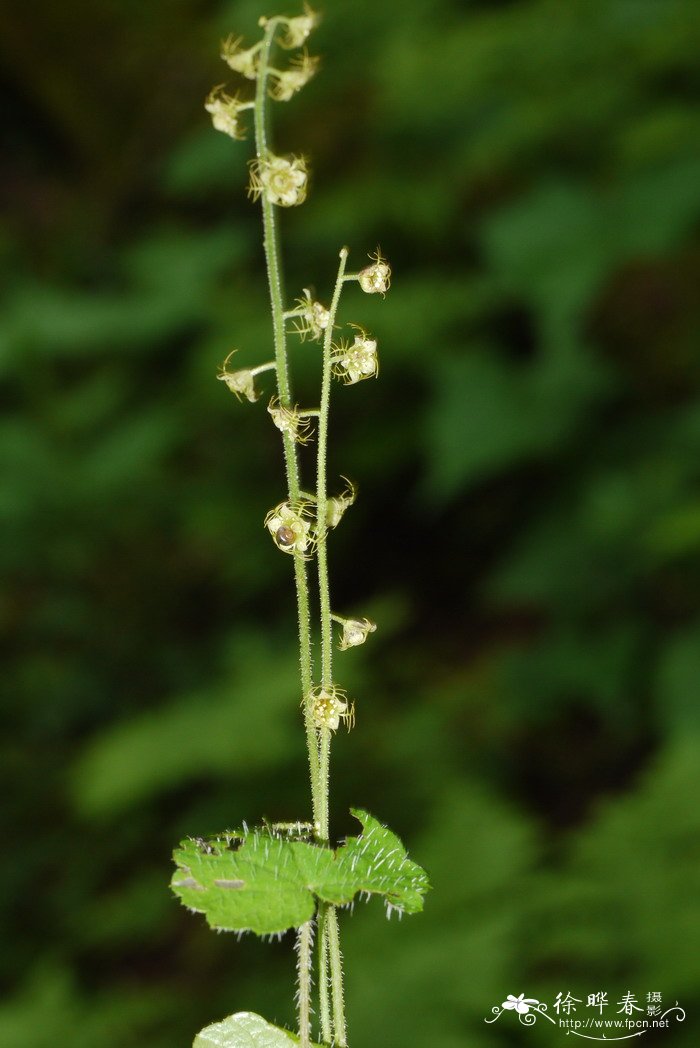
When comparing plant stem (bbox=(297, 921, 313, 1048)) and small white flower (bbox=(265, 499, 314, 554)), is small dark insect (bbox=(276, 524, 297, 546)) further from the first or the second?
plant stem (bbox=(297, 921, 313, 1048))

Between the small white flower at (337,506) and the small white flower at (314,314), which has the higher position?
the small white flower at (314,314)

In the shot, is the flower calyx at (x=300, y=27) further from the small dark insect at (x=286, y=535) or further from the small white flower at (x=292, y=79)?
the small dark insect at (x=286, y=535)

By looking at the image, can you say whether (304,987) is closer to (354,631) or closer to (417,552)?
(354,631)

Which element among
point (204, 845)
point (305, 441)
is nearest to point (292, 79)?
point (305, 441)

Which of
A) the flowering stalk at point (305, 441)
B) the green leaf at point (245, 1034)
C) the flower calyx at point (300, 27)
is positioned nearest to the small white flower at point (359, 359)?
the flowering stalk at point (305, 441)

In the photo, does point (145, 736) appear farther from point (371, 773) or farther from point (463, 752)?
point (463, 752)

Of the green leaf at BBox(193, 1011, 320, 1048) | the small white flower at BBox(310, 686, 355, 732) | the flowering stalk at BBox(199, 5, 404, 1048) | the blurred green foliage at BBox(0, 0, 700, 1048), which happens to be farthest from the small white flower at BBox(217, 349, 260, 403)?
the blurred green foliage at BBox(0, 0, 700, 1048)
